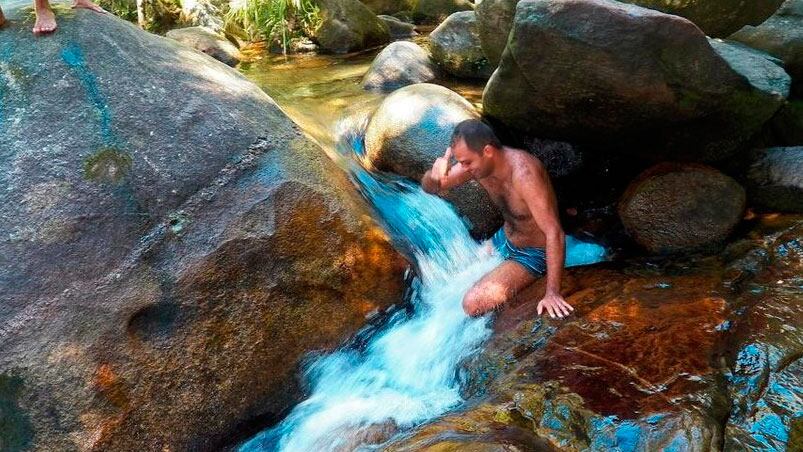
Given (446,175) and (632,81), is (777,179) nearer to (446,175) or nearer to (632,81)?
(632,81)

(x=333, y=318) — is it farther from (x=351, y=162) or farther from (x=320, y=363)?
(x=351, y=162)

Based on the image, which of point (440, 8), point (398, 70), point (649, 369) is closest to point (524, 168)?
point (649, 369)

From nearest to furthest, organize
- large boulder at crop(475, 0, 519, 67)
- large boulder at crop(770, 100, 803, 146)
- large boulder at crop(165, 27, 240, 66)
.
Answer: large boulder at crop(770, 100, 803, 146) < large boulder at crop(475, 0, 519, 67) < large boulder at crop(165, 27, 240, 66)

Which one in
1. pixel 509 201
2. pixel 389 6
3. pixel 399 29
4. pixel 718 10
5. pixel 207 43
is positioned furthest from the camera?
pixel 389 6

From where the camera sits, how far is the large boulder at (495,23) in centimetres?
535

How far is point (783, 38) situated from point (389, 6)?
1087 centimetres

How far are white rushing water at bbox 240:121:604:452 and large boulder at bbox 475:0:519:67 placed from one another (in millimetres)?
1773

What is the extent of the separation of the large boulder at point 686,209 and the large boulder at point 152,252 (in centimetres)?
202

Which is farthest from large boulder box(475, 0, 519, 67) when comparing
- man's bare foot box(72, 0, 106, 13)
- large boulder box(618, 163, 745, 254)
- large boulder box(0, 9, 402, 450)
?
man's bare foot box(72, 0, 106, 13)

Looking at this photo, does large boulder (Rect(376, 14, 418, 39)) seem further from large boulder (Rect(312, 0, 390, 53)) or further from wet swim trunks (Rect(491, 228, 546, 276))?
wet swim trunks (Rect(491, 228, 546, 276))

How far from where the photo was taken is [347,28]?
10.7m

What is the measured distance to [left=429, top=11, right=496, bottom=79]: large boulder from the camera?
768 centimetres

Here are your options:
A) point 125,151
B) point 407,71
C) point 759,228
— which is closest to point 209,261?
point 125,151

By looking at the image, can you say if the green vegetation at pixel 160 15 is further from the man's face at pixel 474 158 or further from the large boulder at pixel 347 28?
the man's face at pixel 474 158
